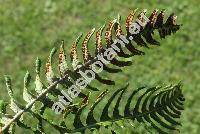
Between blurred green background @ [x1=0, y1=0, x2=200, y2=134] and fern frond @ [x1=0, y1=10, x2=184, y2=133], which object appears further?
blurred green background @ [x1=0, y1=0, x2=200, y2=134]

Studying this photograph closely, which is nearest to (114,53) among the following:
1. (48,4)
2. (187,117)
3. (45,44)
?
(187,117)

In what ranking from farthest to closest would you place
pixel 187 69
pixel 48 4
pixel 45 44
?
pixel 48 4 < pixel 45 44 < pixel 187 69

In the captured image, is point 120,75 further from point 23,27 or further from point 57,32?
point 23,27

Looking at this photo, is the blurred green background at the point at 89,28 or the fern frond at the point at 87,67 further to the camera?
the blurred green background at the point at 89,28

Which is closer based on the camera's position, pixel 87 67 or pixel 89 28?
pixel 87 67

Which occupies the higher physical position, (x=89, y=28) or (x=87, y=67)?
(x=89, y=28)

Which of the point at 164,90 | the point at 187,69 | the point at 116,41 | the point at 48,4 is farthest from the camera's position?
the point at 48,4

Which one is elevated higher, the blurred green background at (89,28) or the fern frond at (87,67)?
the blurred green background at (89,28)

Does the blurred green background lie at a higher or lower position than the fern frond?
higher
